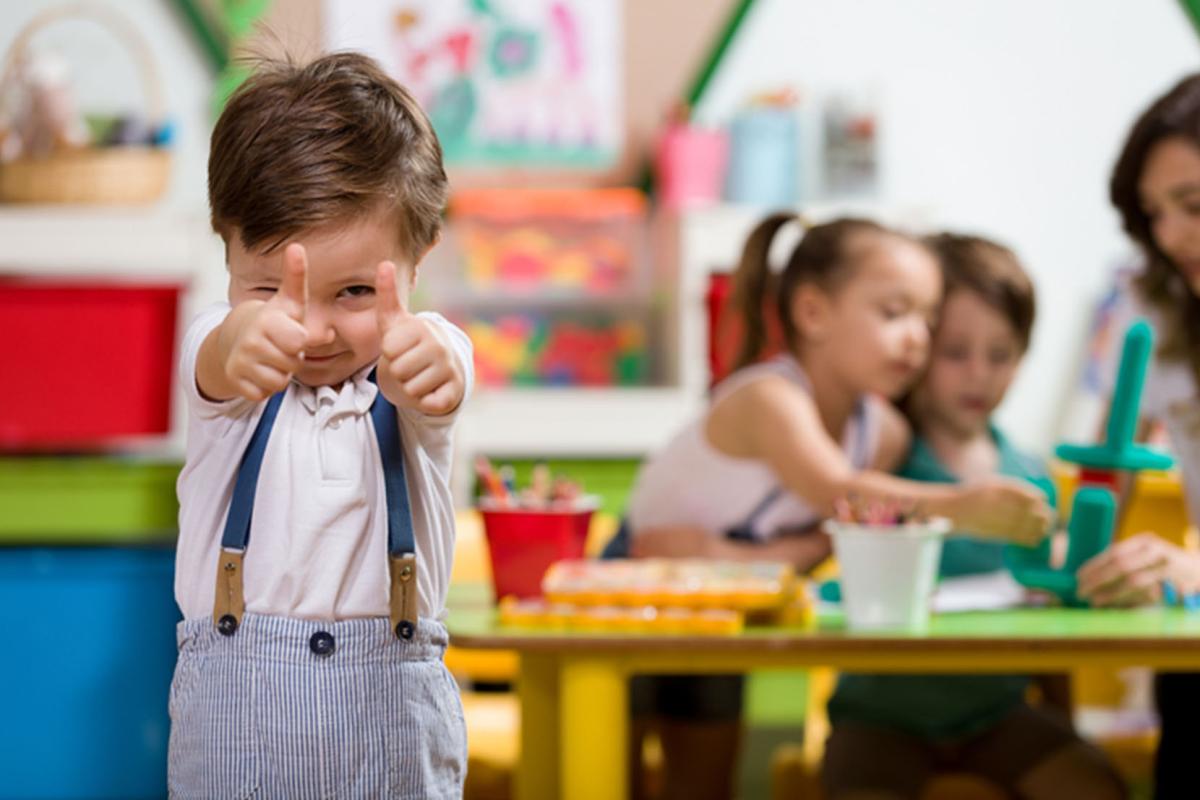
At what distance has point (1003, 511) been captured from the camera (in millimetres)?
1448

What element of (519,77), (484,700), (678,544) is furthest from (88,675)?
(519,77)

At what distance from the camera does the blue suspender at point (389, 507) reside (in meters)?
0.79

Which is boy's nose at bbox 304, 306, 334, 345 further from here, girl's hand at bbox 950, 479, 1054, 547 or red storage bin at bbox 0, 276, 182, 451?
red storage bin at bbox 0, 276, 182, 451

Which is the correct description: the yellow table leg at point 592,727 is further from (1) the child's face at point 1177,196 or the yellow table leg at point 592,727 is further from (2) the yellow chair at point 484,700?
(1) the child's face at point 1177,196

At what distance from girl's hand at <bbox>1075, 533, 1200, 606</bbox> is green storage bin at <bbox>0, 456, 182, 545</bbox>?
1679 mm

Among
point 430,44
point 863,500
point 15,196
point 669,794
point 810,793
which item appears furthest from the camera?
point 430,44

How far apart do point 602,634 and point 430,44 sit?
218cm

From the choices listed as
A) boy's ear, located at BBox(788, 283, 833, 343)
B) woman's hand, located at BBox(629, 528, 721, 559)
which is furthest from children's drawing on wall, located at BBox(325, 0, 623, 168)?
woman's hand, located at BBox(629, 528, 721, 559)

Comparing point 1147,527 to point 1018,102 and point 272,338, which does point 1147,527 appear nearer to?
point 1018,102

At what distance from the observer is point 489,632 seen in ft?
4.16

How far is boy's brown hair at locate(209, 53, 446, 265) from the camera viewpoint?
780mm

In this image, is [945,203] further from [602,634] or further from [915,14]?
[602,634]

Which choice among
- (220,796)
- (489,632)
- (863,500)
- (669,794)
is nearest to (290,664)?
(220,796)

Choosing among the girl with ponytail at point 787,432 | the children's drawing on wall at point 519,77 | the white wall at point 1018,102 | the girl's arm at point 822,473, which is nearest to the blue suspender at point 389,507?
the girl's arm at point 822,473
